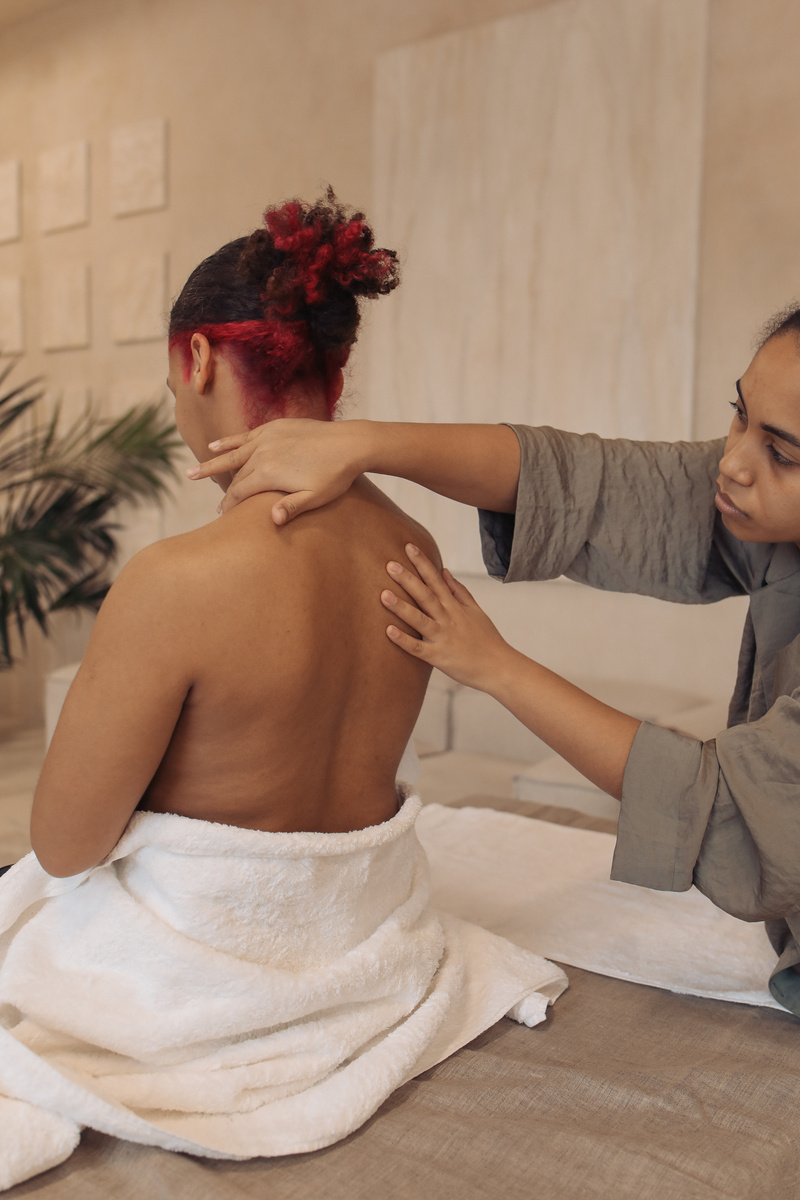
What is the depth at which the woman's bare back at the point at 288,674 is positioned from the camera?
0.93 m

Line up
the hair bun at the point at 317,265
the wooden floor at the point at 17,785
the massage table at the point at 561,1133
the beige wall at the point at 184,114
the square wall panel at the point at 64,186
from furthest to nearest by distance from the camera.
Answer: the square wall panel at the point at 64,186 < the beige wall at the point at 184,114 < the wooden floor at the point at 17,785 < the hair bun at the point at 317,265 < the massage table at the point at 561,1133

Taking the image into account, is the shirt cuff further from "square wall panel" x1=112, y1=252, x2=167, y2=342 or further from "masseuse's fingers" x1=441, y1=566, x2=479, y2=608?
"square wall panel" x1=112, y1=252, x2=167, y2=342

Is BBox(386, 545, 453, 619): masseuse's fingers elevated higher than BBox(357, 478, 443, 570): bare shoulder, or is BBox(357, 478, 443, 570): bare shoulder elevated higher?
BBox(357, 478, 443, 570): bare shoulder

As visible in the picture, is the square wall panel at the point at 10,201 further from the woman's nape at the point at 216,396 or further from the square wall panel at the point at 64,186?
the woman's nape at the point at 216,396

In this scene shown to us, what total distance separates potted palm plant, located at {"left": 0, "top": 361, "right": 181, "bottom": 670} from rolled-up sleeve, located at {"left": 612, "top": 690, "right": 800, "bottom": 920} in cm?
333

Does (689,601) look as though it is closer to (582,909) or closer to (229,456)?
(582,909)

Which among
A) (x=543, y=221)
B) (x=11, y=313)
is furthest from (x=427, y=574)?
(x=11, y=313)

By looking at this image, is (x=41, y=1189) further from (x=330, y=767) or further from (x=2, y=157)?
(x=2, y=157)

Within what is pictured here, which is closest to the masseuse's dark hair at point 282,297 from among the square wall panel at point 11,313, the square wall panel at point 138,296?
the square wall panel at point 138,296

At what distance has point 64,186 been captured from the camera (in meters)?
4.62

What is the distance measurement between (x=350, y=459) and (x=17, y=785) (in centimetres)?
259

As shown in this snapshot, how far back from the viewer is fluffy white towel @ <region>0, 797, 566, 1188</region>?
89 cm

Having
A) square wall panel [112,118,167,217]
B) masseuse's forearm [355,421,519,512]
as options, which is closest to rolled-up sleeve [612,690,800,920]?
masseuse's forearm [355,421,519,512]

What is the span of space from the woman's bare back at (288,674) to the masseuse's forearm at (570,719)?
12cm
